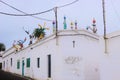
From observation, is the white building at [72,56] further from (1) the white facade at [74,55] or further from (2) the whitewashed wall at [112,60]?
(2) the whitewashed wall at [112,60]

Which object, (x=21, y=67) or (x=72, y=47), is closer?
(x=72, y=47)

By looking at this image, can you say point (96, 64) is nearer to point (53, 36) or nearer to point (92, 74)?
point (92, 74)

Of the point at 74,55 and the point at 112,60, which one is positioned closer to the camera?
the point at 112,60

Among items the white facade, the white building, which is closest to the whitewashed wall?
the white building

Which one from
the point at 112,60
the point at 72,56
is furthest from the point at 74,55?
the point at 112,60

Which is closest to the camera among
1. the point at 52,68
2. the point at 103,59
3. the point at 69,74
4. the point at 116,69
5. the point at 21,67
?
the point at 116,69

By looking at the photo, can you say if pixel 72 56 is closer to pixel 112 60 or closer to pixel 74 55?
pixel 74 55

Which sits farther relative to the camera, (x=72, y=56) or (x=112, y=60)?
(x=72, y=56)

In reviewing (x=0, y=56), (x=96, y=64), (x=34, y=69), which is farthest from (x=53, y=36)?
(x=0, y=56)

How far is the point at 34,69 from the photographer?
98.2ft

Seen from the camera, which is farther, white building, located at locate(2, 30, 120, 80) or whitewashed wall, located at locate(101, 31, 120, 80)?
white building, located at locate(2, 30, 120, 80)

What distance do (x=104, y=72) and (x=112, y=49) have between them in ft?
4.90

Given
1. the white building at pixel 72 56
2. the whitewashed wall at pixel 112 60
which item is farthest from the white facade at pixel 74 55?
the whitewashed wall at pixel 112 60

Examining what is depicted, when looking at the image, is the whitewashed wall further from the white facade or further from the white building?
the white facade
